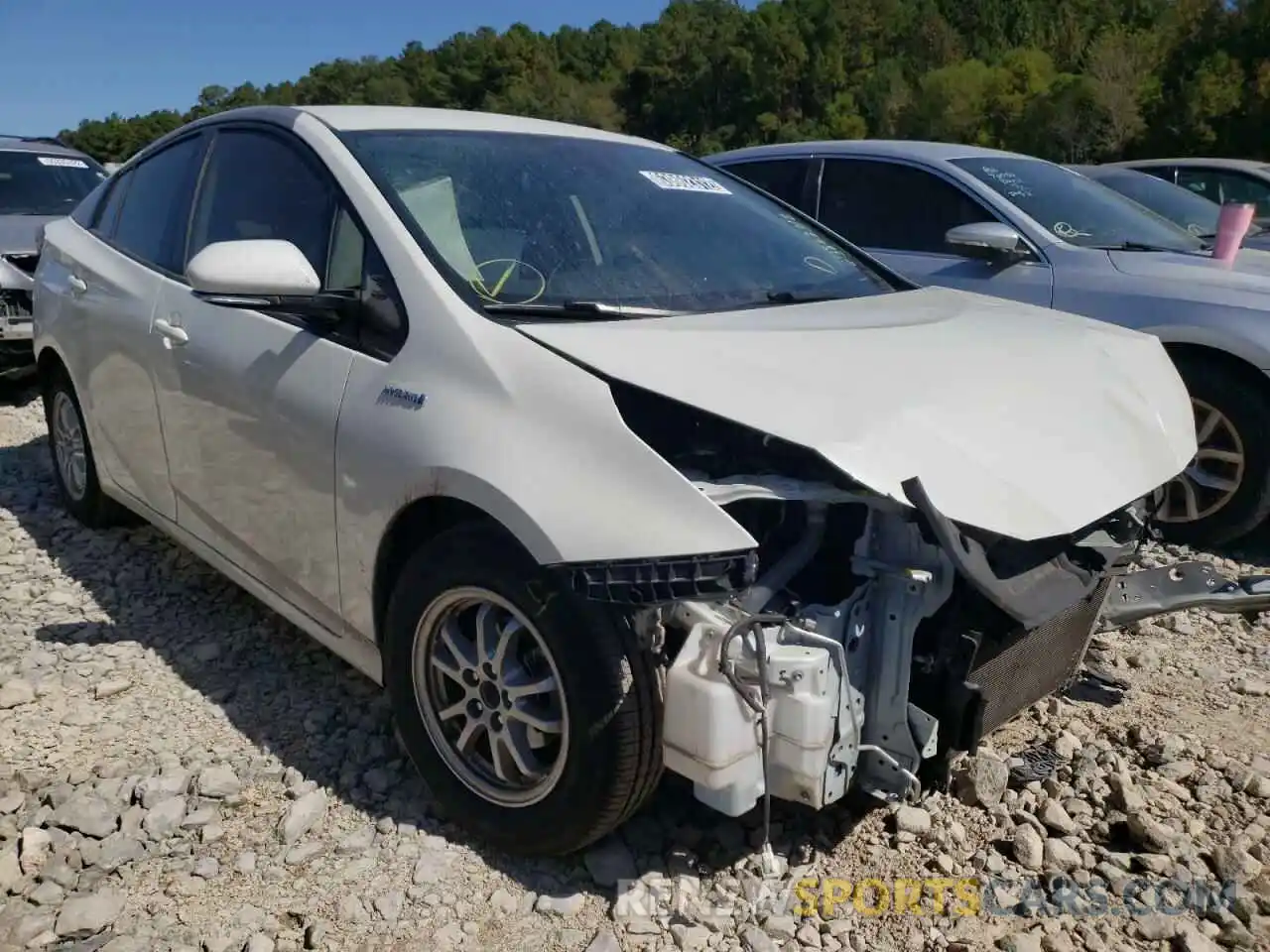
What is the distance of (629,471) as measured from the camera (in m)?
2.06

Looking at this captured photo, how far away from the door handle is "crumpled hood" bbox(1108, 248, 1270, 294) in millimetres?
3823

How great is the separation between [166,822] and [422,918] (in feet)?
2.47

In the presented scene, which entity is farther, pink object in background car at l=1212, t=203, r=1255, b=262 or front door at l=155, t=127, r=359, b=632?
pink object in background car at l=1212, t=203, r=1255, b=262

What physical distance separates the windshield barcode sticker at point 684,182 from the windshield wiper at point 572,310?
89 cm

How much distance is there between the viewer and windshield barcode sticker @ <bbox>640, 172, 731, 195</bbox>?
327cm

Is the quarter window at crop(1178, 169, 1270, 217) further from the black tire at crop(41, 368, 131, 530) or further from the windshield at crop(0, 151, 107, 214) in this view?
the windshield at crop(0, 151, 107, 214)

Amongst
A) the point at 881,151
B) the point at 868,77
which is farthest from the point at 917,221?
the point at 868,77

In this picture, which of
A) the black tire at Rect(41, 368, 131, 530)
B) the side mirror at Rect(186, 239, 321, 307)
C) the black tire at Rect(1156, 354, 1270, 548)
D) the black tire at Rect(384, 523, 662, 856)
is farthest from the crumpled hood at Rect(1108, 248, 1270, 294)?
the black tire at Rect(41, 368, 131, 530)

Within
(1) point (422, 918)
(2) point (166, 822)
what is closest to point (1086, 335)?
(1) point (422, 918)

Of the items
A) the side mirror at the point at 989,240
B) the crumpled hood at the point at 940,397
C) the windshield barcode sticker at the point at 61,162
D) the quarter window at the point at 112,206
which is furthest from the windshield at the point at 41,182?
the crumpled hood at the point at 940,397

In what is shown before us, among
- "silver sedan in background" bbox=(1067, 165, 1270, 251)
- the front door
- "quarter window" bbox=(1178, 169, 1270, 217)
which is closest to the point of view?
the front door

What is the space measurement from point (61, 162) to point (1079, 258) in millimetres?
8035

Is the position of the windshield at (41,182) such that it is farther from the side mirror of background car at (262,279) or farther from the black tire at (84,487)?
the side mirror of background car at (262,279)

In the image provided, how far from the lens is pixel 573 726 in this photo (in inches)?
86.4
